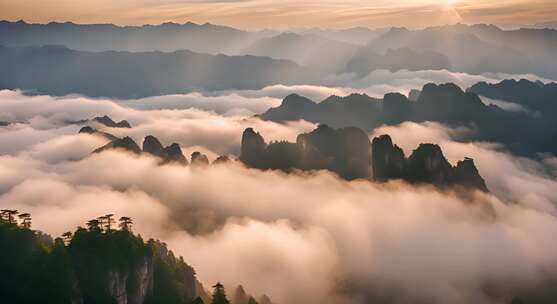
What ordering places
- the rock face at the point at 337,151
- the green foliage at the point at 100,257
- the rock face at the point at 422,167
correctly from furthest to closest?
the rock face at the point at 337,151, the rock face at the point at 422,167, the green foliage at the point at 100,257

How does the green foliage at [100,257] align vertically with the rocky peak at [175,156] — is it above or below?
above

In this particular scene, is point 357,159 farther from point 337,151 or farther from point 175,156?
point 175,156

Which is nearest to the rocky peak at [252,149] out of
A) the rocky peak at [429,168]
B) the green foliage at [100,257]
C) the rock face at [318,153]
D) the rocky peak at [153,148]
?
the rock face at [318,153]

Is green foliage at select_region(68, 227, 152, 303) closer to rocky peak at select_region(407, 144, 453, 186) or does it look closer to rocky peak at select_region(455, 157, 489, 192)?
rocky peak at select_region(407, 144, 453, 186)

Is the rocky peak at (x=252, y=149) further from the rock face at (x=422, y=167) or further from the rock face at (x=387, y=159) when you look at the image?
the rock face at (x=387, y=159)

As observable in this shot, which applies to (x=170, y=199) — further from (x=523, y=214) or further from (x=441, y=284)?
(x=523, y=214)

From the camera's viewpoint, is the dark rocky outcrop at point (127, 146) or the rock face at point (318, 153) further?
the dark rocky outcrop at point (127, 146)

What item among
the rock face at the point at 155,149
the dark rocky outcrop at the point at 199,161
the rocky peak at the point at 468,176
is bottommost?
the rocky peak at the point at 468,176
